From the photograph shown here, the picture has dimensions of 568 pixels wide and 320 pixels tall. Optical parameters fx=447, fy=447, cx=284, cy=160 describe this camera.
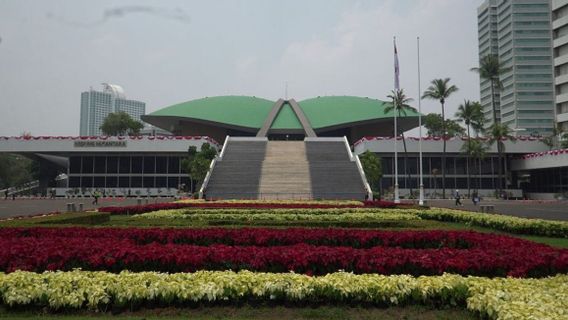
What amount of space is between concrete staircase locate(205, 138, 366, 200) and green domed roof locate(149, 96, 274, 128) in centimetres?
1914

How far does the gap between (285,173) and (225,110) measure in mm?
35358

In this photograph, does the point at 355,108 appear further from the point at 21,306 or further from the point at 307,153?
the point at 21,306

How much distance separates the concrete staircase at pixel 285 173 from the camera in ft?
130

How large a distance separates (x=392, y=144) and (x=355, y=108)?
1866 centimetres

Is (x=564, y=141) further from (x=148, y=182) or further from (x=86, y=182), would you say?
(x=86, y=182)

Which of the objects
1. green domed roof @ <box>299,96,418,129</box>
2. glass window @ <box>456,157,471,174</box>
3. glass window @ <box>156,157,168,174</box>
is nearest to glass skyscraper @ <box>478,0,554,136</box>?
green domed roof @ <box>299,96,418,129</box>

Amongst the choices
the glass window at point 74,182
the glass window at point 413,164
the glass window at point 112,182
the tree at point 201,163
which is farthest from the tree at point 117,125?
the glass window at point 413,164

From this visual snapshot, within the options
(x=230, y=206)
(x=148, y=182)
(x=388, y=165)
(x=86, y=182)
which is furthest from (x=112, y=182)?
(x=230, y=206)

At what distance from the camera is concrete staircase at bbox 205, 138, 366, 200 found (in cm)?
3956

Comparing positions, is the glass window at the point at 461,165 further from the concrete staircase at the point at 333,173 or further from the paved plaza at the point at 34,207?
the paved plaza at the point at 34,207

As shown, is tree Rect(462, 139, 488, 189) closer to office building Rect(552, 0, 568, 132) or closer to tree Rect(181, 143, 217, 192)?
office building Rect(552, 0, 568, 132)

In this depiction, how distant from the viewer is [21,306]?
6406mm

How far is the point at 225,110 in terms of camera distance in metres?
77.7

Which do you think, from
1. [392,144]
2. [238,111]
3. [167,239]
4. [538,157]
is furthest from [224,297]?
[238,111]
